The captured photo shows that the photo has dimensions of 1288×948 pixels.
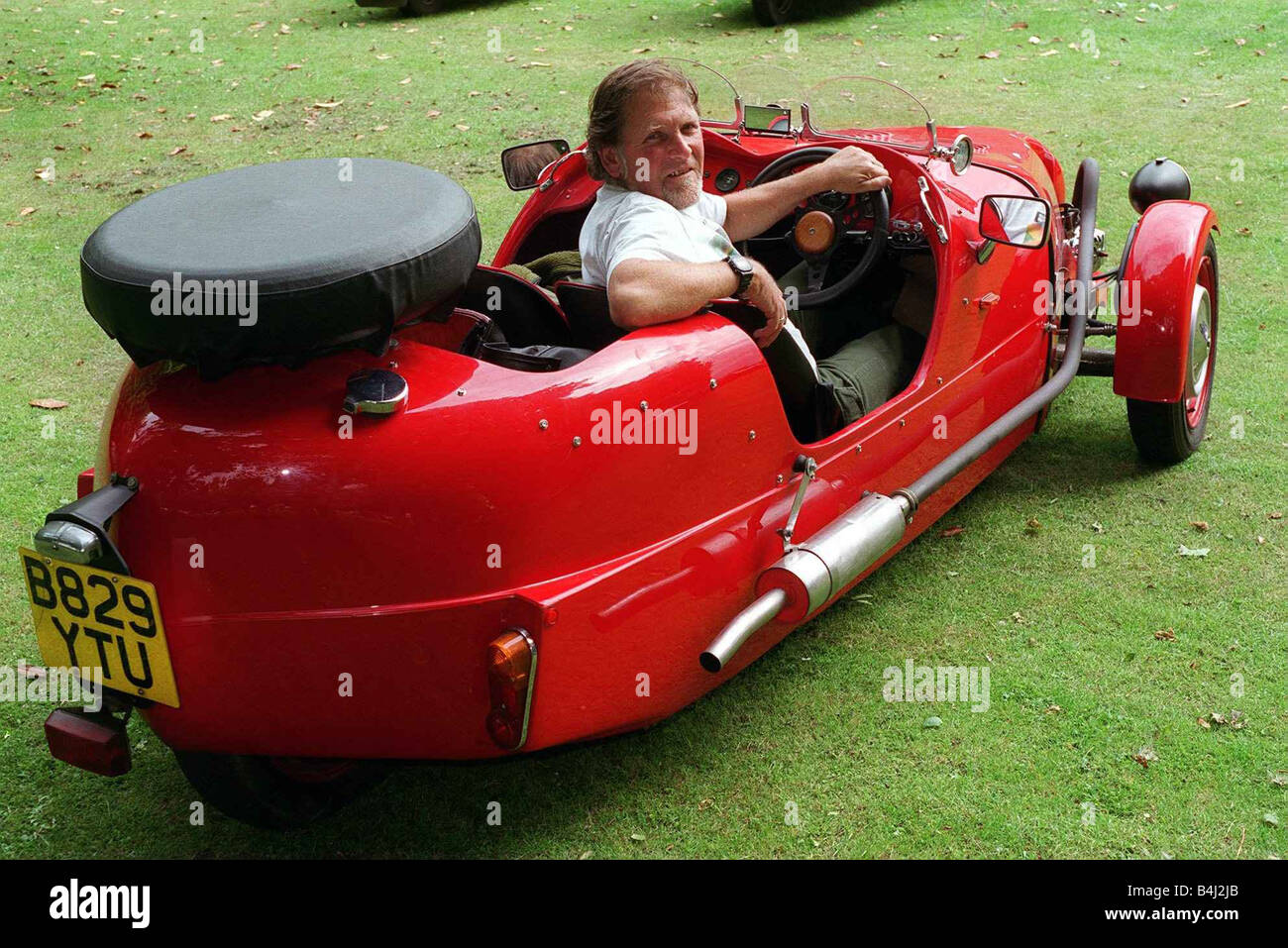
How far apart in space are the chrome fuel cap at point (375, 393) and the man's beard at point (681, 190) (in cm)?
105

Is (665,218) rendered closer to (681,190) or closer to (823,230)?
(681,190)

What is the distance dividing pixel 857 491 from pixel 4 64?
31.0ft

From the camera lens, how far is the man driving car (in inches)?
109

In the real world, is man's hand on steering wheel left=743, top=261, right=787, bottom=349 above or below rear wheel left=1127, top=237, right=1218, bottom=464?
above

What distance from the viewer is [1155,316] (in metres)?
3.99

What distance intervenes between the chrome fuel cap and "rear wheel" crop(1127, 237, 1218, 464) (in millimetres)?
2724

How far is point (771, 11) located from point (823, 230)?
7985mm

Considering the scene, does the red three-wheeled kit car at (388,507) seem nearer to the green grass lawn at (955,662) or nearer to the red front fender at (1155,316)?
the green grass lawn at (955,662)

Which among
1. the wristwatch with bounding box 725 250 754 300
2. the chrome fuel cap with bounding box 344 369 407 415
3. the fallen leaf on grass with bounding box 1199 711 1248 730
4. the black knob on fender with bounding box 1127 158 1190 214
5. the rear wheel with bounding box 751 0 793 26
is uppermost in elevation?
the rear wheel with bounding box 751 0 793 26

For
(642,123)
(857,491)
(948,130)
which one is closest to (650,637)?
(857,491)

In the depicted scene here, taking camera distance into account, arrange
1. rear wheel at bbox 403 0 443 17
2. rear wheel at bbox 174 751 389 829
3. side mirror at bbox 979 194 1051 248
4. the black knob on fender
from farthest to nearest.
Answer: rear wheel at bbox 403 0 443 17 < the black knob on fender < side mirror at bbox 979 194 1051 248 < rear wheel at bbox 174 751 389 829

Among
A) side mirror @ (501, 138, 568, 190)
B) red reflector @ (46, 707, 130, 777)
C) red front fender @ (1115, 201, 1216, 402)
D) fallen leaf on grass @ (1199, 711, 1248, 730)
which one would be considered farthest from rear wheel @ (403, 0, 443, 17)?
fallen leaf on grass @ (1199, 711, 1248, 730)

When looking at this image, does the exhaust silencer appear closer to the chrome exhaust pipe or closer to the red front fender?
the chrome exhaust pipe

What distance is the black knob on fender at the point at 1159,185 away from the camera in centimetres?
456
